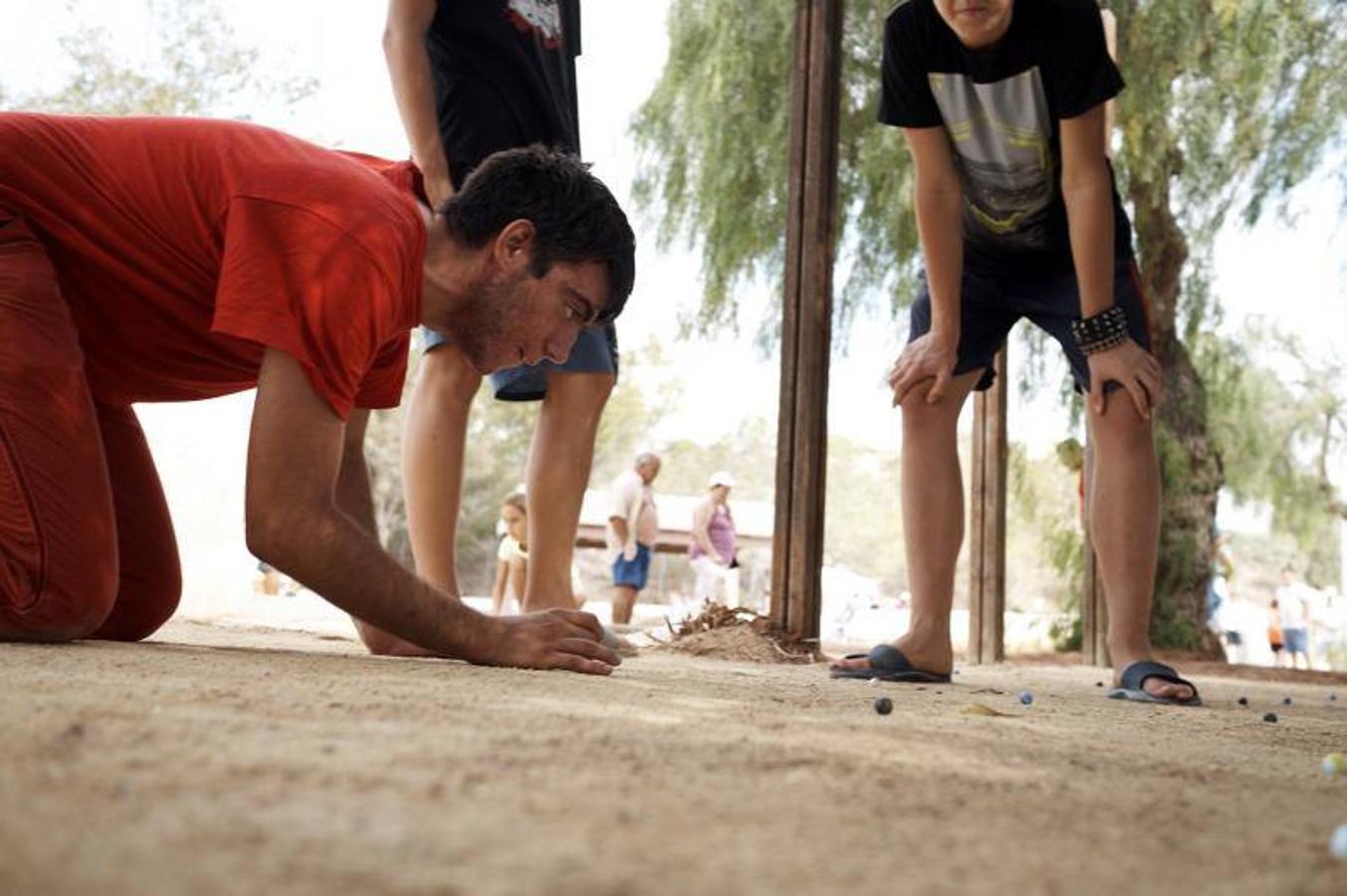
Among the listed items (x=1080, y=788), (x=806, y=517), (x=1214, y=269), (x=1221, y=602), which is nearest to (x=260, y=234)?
(x=1080, y=788)

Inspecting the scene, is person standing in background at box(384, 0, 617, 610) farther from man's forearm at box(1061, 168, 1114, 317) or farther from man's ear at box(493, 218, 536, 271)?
man's forearm at box(1061, 168, 1114, 317)

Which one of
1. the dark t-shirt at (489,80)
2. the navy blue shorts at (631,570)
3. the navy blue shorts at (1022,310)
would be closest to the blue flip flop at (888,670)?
the navy blue shorts at (1022,310)

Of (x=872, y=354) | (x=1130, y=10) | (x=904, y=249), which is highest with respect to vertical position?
(x=1130, y=10)

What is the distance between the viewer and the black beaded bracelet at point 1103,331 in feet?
9.27

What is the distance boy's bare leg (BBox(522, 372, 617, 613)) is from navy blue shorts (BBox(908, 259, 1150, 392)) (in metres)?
0.78

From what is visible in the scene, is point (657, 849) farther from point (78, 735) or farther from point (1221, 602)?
point (1221, 602)

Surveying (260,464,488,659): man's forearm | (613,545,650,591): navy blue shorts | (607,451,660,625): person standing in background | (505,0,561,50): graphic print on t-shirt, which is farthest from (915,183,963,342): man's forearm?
(613,545,650,591): navy blue shorts

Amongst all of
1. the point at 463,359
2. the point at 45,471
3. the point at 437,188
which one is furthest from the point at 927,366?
the point at 45,471

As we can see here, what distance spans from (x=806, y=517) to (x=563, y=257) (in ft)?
6.89

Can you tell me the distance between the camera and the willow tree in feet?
26.1

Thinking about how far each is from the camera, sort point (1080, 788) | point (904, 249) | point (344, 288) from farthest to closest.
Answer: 1. point (904, 249)
2. point (344, 288)
3. point (1080, 788)

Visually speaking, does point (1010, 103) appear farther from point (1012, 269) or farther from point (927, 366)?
point (927, 366)

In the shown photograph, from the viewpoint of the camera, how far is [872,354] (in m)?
8.87

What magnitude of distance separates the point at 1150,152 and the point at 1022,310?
18.4 feet
